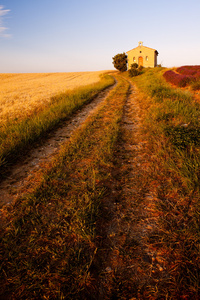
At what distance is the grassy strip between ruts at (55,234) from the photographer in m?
1.51

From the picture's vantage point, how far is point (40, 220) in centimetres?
218

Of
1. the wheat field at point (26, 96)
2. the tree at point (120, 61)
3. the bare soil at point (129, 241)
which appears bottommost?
the bare soil at point (129, 241)

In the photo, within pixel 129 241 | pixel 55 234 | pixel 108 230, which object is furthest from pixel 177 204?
pixel 55 234

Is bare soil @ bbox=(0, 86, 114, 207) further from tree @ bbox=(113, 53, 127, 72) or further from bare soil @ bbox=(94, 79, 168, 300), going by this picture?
tree @ bbox=(113, 53, 127, 72)

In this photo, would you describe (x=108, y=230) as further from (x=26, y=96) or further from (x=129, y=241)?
(x=26, y=96)

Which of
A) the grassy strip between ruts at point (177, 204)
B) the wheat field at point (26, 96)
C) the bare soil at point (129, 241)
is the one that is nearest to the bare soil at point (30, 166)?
the bare soil at point (129, 241)

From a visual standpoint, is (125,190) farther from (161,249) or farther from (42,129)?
(42,129)

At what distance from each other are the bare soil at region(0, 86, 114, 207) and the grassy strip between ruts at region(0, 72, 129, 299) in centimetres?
29

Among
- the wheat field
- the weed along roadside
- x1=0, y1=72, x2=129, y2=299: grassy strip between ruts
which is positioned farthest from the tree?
x1=0, y1=72, x2=129, y2=299: grassy strip between ruts

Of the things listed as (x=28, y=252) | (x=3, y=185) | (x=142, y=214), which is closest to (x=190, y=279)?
(x=142, y=214)

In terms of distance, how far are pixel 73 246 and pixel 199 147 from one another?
321 cm

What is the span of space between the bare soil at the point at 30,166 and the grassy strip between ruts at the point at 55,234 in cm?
29

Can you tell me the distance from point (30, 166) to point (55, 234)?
2.01m

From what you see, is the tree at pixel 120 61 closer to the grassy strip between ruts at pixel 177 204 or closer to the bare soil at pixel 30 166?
the bare soil at pixel 30 166
